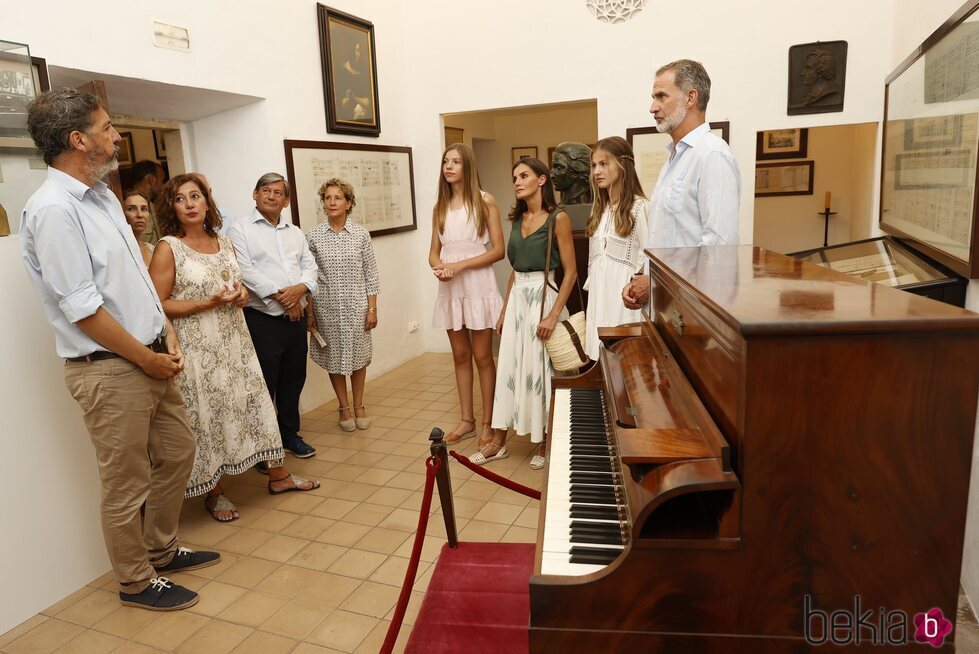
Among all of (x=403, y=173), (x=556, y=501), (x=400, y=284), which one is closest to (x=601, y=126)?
(x=403, y=173)

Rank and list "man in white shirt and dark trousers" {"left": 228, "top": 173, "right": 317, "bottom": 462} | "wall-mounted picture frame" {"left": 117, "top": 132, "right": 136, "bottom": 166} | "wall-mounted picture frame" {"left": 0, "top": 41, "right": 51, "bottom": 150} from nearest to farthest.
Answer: "wall-mounted picture frame" {"left": 0, "top": 41, "right": 51, "bottom": 150} < "man in white shirt and dark trousers" {"left": 228, "top": 173, "right": 317, "bottom": 462} < "wall-mounted picture frame" {"left": 117, "top": 132, "right": 136, "bottom": 166}

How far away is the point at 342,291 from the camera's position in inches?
168

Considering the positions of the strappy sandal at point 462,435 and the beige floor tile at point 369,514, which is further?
the strappy sandal at point 462,435

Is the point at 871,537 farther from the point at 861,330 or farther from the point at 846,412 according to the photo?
the point at 861,330

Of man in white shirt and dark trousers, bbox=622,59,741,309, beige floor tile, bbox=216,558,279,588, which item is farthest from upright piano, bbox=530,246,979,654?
beige floor tile, bbox=216,558,279,588

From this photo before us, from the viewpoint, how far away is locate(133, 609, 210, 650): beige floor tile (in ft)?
7.65

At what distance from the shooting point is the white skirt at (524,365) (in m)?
3.59

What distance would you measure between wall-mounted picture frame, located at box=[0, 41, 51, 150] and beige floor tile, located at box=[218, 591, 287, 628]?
1978 mm

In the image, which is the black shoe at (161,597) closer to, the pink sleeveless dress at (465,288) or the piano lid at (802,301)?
the pink sleeveless dress at (465,288)

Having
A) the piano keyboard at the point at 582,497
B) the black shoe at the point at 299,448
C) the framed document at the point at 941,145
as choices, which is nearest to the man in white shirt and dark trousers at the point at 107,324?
the black shoe at the point at 299,448

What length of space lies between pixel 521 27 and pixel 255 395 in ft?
13.4

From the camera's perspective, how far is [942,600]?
103cm

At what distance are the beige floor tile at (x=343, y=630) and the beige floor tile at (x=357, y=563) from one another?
27 cm

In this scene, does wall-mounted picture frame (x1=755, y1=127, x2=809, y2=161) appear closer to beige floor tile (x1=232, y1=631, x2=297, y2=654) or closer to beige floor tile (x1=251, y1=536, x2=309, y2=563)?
beige floor tile (x1=251, y1=536, x2=309, y2=563)
